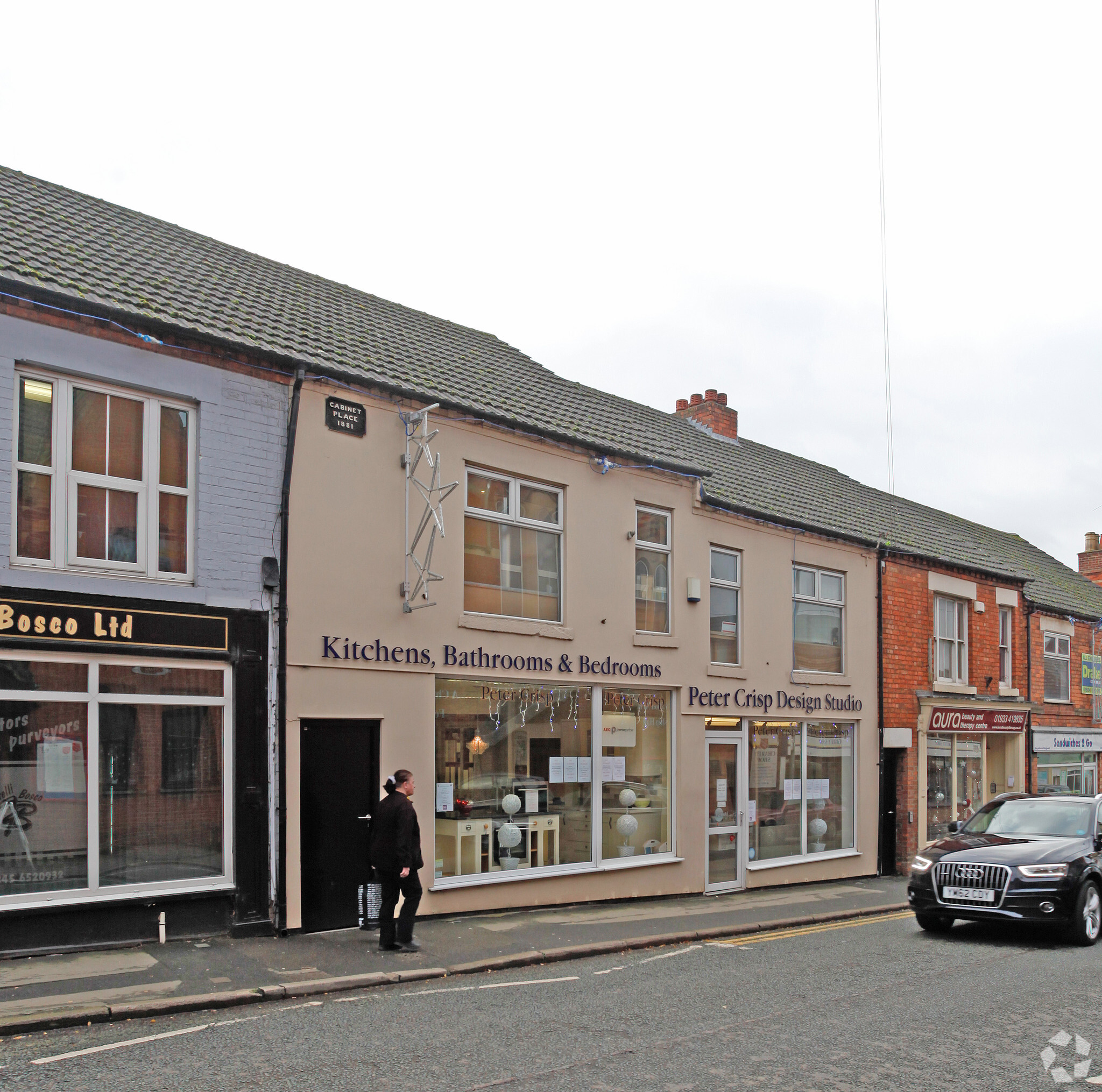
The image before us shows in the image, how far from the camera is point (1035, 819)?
44.1 feet

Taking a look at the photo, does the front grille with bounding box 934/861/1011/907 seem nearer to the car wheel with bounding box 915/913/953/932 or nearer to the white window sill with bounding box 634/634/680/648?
the car wheel with bounding box 915/913/953/932

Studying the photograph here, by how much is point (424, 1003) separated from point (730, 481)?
38.7ft

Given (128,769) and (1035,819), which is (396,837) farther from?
(1035,819)

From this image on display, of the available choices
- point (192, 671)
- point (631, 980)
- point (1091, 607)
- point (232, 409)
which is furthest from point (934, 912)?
point (1091, 607)

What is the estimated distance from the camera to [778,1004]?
8570mm

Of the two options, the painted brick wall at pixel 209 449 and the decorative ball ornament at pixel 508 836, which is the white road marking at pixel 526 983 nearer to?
the decorative ball ornament at pixel 508 836

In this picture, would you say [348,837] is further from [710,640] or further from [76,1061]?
[710,640]

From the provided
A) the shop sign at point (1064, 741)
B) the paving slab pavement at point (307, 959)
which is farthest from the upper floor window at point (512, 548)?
the shop sign at point (1064, 741)

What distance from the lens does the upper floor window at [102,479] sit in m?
9.70

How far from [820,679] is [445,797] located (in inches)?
328

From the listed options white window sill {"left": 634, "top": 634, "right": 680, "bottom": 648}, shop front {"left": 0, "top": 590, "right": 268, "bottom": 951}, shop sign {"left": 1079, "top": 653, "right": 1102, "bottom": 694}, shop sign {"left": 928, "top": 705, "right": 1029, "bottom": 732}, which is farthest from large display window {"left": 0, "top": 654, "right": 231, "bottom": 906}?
shop sign {"left": 1079, "top": 653, "right": 1102, "bottom": 694}

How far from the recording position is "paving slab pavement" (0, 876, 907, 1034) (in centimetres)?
805

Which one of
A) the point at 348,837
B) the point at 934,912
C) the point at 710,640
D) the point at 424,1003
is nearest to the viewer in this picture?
the point at 424,1003

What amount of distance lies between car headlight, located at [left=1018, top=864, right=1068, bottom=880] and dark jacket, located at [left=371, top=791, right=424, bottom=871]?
644 cm
